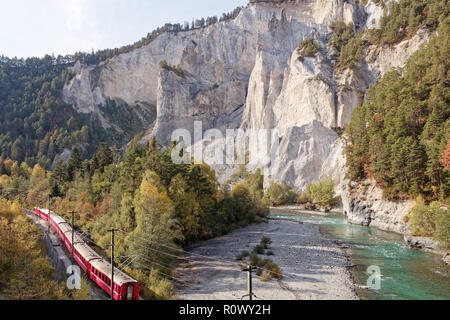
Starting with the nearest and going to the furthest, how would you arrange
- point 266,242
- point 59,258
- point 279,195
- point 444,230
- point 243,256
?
point 59,258 < point 444,230 < point 243,256 < point 266,242 < point 279,195

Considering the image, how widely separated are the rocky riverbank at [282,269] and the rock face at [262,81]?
26484 millimetres

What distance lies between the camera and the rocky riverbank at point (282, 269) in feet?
69.4

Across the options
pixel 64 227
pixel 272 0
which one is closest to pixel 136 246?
pixel 64 227

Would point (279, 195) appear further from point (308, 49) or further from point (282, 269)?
point (282, 269)

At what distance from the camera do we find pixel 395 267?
27.4 meters

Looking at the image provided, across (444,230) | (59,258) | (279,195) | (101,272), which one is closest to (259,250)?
(101,272)

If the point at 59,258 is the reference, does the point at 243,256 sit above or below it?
below

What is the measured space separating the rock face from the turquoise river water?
18779 millimetres

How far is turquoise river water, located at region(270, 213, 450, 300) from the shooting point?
21.3 meters

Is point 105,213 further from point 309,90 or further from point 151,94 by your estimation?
point 151,94

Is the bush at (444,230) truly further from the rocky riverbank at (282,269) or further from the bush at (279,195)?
the bush at (279,195)

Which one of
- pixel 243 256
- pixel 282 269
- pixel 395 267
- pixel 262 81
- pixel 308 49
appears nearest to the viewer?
pixel 282 269

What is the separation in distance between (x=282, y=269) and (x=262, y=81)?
100 meters

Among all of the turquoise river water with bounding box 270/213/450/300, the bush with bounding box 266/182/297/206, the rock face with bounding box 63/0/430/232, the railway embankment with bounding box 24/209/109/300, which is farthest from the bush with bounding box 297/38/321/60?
the railway embankment with bounding box 24/209/109/300
